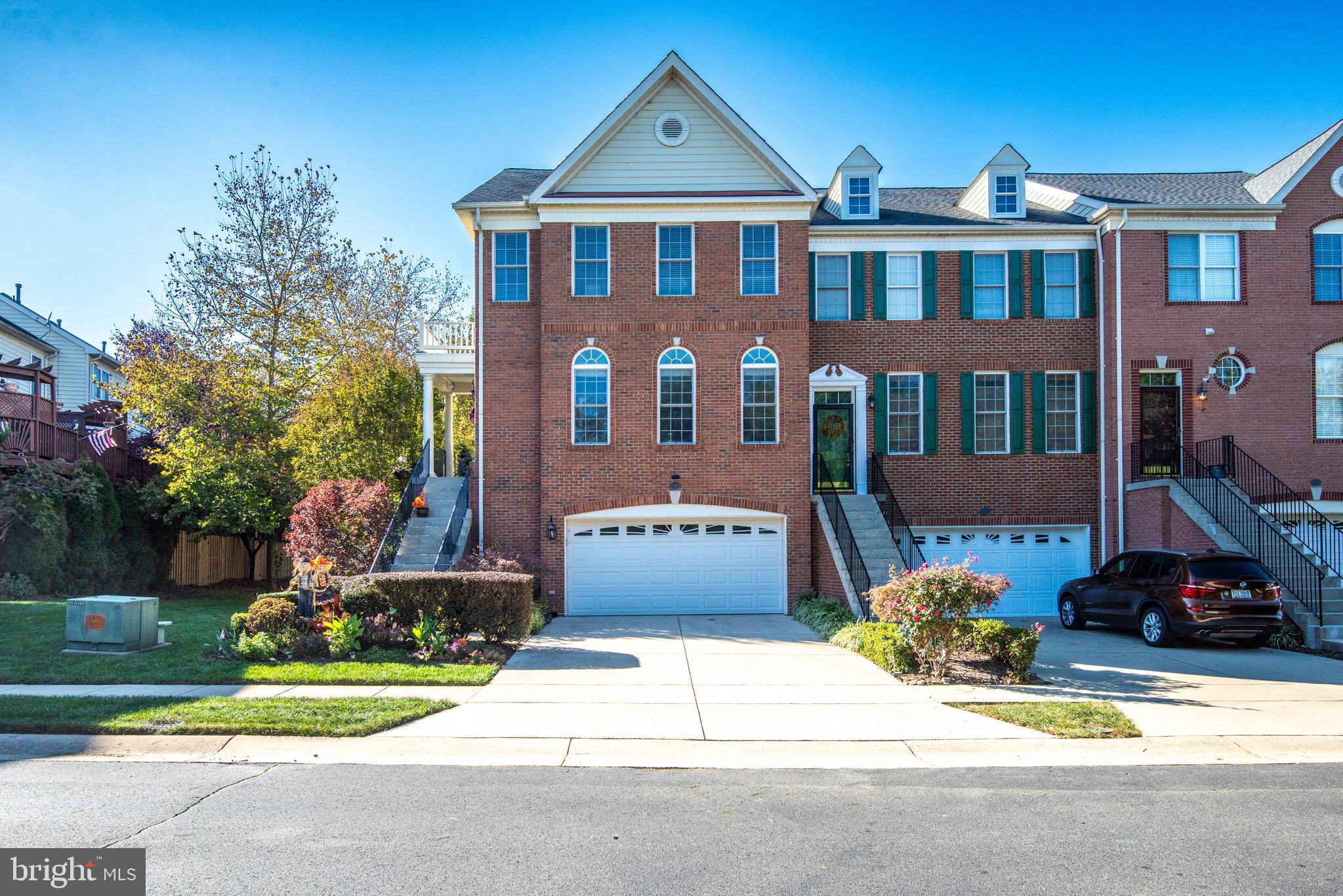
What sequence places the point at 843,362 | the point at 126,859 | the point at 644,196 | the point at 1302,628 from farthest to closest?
the point at 843,362 → the point at 644,196 → the point at 1302,628 → the point at 126,859

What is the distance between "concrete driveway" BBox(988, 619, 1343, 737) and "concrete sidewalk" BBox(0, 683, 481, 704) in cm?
610

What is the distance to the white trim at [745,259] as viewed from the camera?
18.7 m

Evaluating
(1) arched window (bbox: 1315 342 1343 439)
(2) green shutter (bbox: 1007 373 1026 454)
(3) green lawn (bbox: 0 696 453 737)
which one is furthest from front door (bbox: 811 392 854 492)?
(3) green lawn (bbox: 0 696 453 737)

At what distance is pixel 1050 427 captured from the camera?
1992 centimetres

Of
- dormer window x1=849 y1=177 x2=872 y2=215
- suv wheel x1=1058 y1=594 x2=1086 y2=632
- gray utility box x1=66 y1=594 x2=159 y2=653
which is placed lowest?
suv wheel x1=1058 y1=594 x2=1086 y2=632

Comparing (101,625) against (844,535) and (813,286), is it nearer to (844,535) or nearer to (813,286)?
(844,535)

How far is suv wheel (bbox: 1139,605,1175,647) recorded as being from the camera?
46.1ft

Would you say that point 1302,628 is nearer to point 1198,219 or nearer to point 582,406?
point 1198,219

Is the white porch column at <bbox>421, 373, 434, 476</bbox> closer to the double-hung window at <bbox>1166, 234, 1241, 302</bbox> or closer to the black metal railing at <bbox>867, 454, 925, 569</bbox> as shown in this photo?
the black metal railing at <bbox>867, 454, 925, 569</bbox>

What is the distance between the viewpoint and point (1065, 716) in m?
8.95

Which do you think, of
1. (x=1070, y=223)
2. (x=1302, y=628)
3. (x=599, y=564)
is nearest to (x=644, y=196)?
(x=599, y=564)

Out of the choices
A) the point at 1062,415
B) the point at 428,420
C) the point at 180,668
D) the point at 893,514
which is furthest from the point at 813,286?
the point at 180,668

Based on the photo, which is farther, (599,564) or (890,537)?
(599,564)

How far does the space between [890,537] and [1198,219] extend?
1016cm
